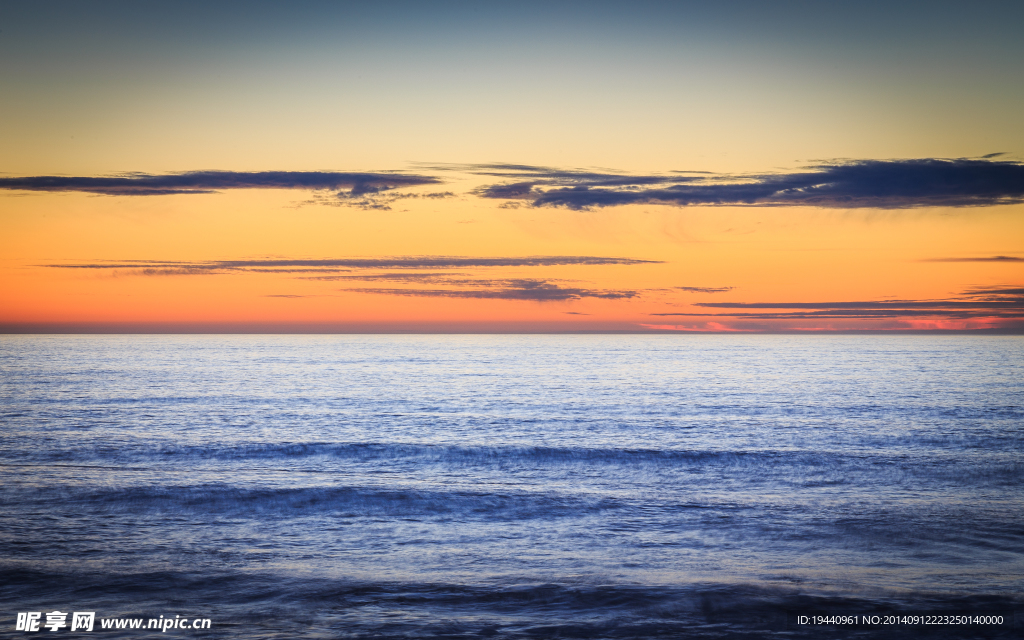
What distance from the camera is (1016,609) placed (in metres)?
11.5

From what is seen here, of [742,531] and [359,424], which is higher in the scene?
[742,531]

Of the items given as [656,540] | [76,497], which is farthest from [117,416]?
[656,540]

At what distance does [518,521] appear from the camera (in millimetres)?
17359

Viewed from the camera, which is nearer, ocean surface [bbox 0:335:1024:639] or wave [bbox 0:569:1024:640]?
wave [bbox 0:569:1024:640]

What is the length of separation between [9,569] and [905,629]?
17.2 metres

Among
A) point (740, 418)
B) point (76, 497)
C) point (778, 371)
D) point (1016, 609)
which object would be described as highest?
point (1016, 609)

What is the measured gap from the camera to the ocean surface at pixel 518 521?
11.5 meters

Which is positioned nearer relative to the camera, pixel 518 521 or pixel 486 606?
pixel 486 606

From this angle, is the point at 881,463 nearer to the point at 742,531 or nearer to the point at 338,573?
the point at 742,531

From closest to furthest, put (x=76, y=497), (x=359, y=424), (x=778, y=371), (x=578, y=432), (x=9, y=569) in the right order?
(x=9, y=569), (x=76, y=497), (x=578, y=432), (x=359, y=424), (x=778, y=371)

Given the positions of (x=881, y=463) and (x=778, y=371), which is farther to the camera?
(x=778, y=371)

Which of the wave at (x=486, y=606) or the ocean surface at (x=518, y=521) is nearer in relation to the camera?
the wave at (x=486, y=606)

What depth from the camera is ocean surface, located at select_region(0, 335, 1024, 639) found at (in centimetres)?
1154

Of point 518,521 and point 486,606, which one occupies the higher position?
point 486,606
